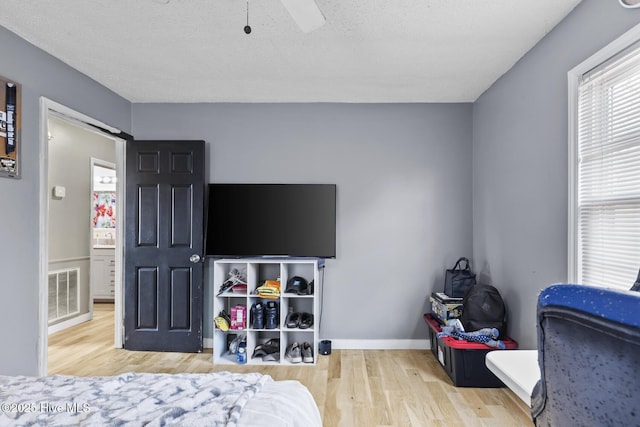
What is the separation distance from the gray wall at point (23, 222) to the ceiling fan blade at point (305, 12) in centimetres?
203

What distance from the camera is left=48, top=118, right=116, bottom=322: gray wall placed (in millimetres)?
4523

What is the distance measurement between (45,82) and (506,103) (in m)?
3.62

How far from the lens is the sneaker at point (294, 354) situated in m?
3.38

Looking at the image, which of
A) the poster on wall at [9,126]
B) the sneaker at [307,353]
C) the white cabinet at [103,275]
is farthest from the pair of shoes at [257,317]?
the white cabinet at [103,275]

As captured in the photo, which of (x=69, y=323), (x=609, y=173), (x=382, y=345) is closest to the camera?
(x=609, y=173)

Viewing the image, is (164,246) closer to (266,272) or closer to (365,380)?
(266,272)

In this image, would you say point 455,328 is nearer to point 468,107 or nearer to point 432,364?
point 432,364

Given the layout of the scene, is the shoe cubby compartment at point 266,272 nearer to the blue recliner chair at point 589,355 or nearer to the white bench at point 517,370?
the white bench at point 517,370

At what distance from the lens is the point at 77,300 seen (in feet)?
15.7

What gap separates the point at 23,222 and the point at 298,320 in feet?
7.56

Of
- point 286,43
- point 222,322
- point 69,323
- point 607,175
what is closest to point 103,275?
point 69,323

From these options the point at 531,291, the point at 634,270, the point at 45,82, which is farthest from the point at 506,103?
the point at 45,82

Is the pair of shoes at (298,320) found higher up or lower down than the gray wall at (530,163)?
lower down

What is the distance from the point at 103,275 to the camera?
5977 millimetres
